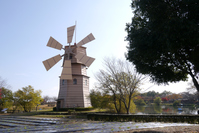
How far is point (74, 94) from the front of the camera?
2130 centimetres

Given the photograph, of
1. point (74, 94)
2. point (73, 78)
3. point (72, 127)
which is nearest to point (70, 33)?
point (73, 78)

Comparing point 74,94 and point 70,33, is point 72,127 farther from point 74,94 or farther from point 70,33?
point 70,33

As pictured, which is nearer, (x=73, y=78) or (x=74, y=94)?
(x=74, y=94)

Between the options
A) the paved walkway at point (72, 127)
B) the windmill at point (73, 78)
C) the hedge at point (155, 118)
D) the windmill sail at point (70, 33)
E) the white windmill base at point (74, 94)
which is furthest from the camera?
the white windmill base at point (74, 94)

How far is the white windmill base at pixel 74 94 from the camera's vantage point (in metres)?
21.1

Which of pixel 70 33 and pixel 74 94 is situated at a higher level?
pixel 70 33

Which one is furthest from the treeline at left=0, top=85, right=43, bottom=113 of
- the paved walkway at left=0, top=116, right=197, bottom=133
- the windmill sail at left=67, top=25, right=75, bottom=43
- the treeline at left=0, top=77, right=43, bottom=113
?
the paved walkway at left=0, top=116, right=197, bottom=133

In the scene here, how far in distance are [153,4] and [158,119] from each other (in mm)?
7979

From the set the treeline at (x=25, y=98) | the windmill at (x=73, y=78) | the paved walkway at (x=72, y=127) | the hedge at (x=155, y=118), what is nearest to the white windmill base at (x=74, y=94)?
the windmill at (x=73, y=78)

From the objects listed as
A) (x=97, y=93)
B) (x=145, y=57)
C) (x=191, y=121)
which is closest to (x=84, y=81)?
(x=97, y=93)

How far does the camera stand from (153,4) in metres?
6.24

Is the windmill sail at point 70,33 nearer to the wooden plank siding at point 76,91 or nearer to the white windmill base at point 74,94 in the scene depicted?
the wooden plank siding at point 76,91

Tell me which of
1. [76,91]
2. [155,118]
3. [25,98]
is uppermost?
[76,91]

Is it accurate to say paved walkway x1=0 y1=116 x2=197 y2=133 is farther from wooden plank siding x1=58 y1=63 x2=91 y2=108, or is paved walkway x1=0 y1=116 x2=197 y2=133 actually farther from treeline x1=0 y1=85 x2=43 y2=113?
treeline x1=0 y1=85 x2=43 y2=113
